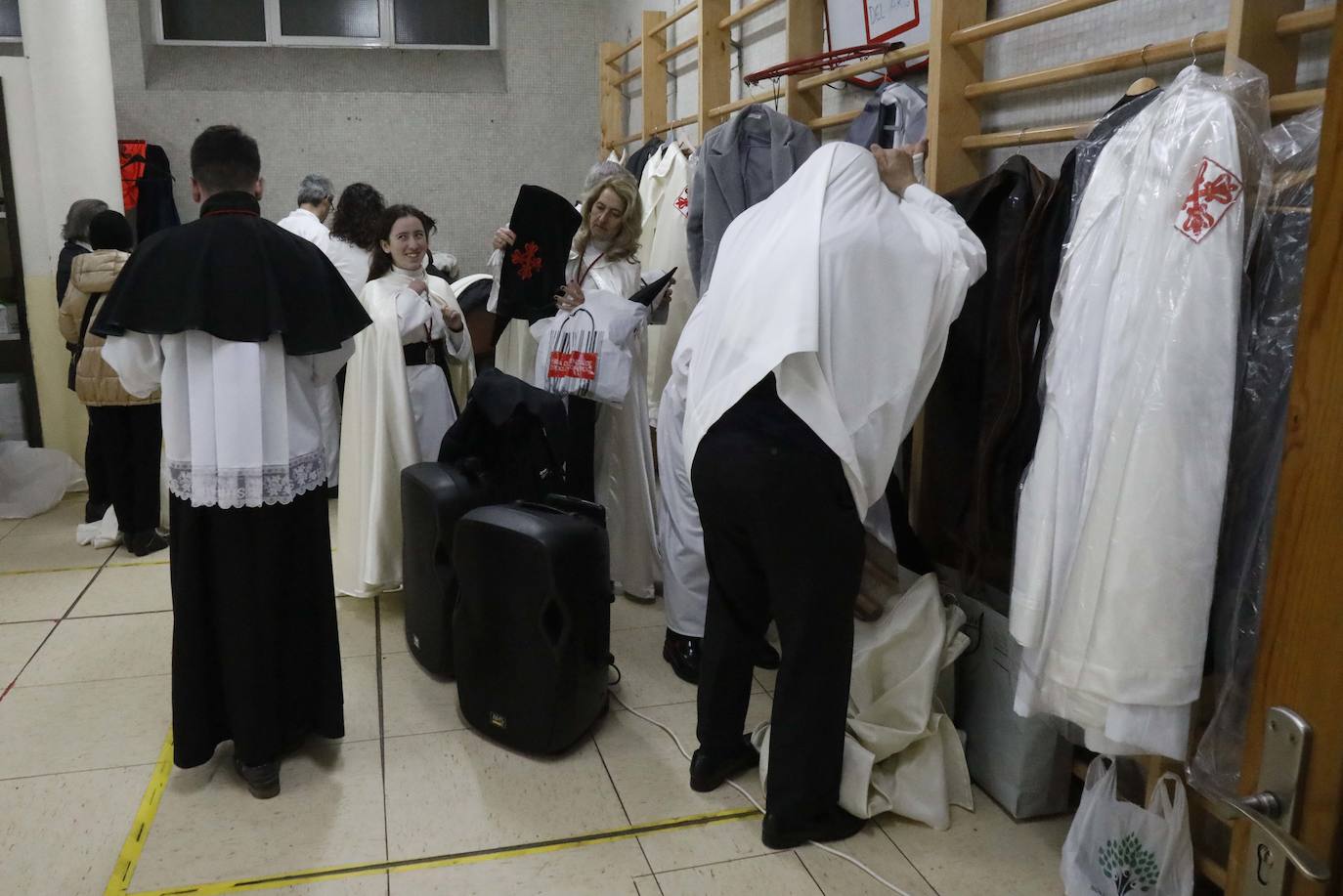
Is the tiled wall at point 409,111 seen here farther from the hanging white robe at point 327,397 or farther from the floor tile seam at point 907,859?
the floor tile seam at point 907,859

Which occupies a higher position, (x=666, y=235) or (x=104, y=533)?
(x=666, y=235)

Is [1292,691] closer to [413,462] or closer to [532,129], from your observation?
[413,462]

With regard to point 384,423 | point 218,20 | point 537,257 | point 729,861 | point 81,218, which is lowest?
point 729,861

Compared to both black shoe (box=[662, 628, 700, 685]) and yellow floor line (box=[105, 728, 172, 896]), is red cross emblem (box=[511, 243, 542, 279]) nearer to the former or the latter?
black shoe (box=[662, 628, 700, 685])

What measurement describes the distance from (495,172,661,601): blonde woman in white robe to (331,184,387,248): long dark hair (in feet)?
2.27

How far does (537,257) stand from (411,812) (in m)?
1.67

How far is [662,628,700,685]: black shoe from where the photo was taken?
2880 millimetres

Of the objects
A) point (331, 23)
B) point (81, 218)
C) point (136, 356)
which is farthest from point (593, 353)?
point (331, 23)

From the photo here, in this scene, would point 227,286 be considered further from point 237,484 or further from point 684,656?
point 684,656

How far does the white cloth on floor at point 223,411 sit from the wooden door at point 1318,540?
191cm

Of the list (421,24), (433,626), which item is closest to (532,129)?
(421,24)

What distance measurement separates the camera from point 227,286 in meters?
2.10

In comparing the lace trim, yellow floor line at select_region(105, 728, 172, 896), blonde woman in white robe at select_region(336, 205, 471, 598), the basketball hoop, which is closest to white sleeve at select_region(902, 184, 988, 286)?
the basketball hoop

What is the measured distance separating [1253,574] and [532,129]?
5.22 meters
